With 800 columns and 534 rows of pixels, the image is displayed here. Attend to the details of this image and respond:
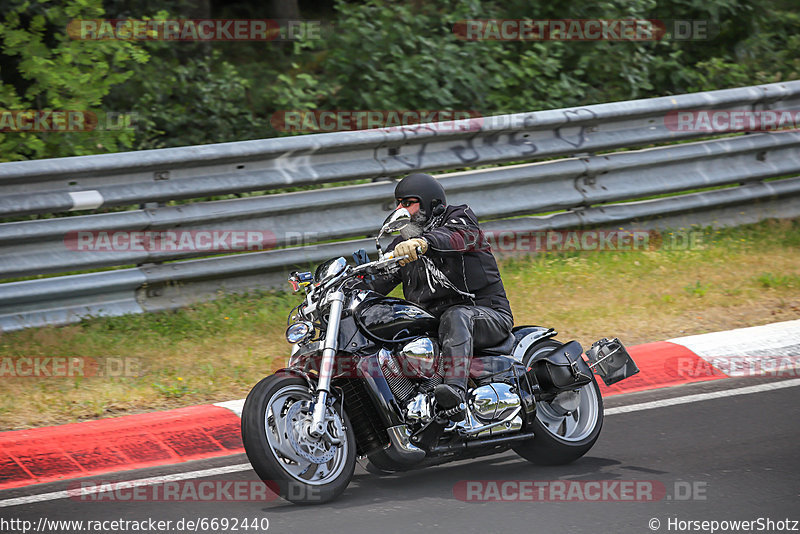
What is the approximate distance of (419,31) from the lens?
35.8 ft

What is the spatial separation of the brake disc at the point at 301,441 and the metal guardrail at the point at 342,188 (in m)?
2.87

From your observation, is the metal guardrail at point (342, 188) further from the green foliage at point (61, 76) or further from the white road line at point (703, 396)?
the white road line at point (703, 396)

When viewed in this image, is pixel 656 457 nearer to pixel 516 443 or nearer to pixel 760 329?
pixel 516 443

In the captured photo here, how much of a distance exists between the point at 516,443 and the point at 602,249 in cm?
409

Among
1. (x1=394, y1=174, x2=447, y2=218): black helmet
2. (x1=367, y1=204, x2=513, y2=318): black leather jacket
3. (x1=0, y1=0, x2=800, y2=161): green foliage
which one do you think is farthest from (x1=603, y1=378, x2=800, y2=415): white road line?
(x1=0, y1=0, x2=800, y2=161): green foliage

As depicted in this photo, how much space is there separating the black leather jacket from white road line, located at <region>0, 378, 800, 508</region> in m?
1.28

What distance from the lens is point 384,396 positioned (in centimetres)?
506

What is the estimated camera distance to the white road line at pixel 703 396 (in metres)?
6.46

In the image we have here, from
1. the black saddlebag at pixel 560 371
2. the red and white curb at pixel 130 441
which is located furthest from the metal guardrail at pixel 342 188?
the black saddlebag at pixel 560 371

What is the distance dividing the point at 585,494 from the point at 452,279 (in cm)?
130

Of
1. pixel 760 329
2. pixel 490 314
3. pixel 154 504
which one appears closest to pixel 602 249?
pixel 760 329

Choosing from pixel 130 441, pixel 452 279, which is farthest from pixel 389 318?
pixel 130 441

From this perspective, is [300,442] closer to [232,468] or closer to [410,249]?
[232,468]

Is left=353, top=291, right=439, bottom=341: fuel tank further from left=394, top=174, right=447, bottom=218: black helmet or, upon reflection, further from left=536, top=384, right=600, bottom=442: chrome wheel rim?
left=536, top=384, right=600, bottom=442: chrome wheel rim
